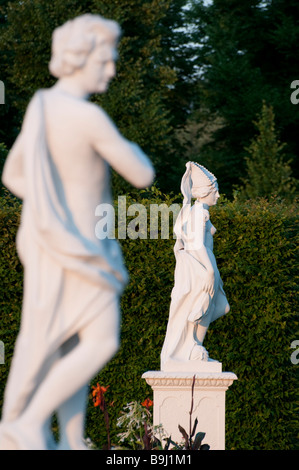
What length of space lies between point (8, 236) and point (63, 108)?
5.57 m

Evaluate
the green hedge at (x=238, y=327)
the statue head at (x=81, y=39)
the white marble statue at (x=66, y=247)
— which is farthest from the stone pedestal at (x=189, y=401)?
the statue head at (x=81, y=39)

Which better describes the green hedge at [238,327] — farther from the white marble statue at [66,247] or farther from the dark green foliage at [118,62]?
the dark green foliage at [118,62]

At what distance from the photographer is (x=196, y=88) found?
2020 cm

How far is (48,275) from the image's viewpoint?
303cm

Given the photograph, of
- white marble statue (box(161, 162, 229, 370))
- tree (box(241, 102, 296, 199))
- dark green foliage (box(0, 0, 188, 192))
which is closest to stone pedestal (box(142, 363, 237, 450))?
white marble statue (box(161, 162, 229, 370))

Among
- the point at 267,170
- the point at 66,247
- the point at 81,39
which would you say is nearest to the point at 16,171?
the point at 66,247

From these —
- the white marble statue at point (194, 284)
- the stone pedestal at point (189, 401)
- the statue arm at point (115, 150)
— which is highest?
the statue arm at point (115, 150)

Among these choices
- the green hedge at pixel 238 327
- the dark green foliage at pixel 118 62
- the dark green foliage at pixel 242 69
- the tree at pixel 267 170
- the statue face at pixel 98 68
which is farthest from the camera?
the dark green foliage at pixel 242 69

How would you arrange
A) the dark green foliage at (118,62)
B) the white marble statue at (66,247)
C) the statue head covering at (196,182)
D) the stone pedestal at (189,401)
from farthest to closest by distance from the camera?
the dark green foliage at (118,62), the statue head covering at (196,182), the stone pedestal at (189,401), the white marble statue at (66,247)

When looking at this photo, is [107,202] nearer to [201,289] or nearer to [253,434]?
[201,289]

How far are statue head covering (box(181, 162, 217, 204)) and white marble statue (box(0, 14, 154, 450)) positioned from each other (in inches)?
161

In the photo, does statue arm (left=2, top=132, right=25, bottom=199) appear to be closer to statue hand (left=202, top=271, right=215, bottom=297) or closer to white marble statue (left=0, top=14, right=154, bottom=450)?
white marble statue (left=0, top=14, right=154, bottom=450)

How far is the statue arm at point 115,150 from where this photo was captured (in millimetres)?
2988
